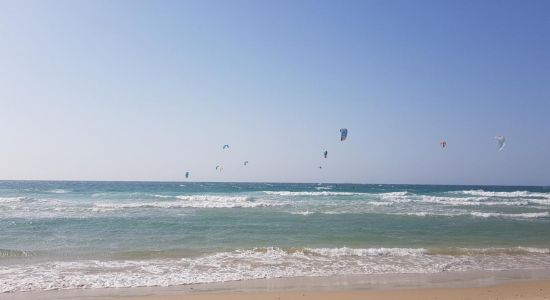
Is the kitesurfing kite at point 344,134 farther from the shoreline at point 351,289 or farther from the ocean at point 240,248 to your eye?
the shoreline at point 351,289

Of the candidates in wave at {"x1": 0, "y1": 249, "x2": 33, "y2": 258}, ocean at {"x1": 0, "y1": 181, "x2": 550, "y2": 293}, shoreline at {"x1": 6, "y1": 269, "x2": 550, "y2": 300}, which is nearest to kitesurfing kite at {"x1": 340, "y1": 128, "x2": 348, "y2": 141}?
ocean at {"x1": 0, "y1": 181, "x2": 550, "y2": 293}

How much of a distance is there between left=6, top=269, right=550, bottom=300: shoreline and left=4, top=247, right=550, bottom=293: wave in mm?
358

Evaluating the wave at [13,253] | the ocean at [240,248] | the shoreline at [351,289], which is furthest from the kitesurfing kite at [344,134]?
the wave at [13,253]

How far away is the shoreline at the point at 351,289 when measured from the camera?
24.3ft

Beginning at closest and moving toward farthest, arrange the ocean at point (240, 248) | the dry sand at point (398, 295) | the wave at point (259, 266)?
the dry sand at point (398, 295)
the wave at point (259, 266)
the ocean at point (240, 248)

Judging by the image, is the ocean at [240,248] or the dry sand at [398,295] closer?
the dry sand at [398,295]

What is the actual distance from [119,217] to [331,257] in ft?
42.8

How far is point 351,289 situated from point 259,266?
8.70 feet

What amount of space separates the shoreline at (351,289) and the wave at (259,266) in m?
0.36

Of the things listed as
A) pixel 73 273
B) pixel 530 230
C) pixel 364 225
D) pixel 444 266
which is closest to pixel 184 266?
pixel 73 273

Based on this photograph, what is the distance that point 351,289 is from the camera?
26.2 feet

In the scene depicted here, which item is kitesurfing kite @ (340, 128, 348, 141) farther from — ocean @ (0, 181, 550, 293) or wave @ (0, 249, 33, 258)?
wave @ (0, 249, 33, 258)

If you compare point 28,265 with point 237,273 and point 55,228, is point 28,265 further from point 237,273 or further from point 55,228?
point 55,228

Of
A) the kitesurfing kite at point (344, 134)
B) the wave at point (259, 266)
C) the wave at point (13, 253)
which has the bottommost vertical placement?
the wave at point (13, 253)
